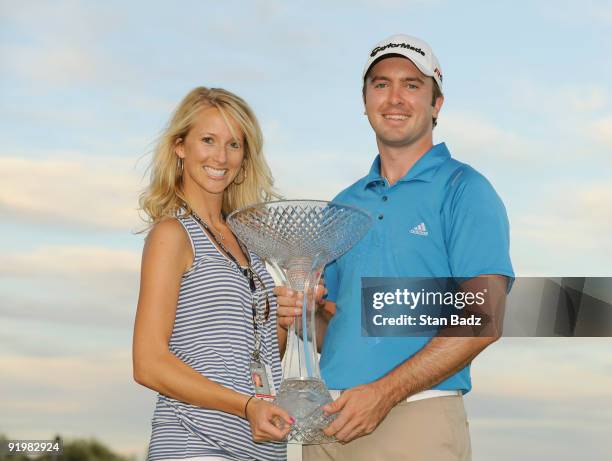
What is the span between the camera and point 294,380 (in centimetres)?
343

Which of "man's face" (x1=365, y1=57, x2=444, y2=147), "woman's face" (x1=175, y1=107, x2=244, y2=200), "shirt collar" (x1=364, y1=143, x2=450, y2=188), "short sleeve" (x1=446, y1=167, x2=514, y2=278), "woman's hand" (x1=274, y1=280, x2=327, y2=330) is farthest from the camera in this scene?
"man's face" (x1=365, y1=57, x2=444, y2=147)

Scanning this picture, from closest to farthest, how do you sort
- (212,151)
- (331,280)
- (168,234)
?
(168,234) → (212,151) → (331,280)

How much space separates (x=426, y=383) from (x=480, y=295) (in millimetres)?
429

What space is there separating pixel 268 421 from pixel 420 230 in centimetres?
111

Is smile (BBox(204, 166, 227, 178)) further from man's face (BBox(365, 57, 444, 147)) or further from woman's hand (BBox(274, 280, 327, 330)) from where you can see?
man's face (BBox(365, 57, 444, 147))

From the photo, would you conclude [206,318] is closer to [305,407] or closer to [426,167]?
[305,407]

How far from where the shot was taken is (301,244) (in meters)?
3.53

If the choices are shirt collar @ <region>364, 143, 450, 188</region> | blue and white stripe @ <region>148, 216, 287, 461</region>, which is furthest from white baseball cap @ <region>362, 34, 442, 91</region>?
blue and white stripe @ <region>148, 216, 287, 461</region>

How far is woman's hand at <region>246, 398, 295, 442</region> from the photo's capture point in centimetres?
326

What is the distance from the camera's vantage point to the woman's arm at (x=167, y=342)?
3.33 meters

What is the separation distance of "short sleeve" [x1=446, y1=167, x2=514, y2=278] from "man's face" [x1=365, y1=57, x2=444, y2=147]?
0.43 meters

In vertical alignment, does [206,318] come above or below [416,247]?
below

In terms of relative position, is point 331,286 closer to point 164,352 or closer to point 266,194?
point 266,194

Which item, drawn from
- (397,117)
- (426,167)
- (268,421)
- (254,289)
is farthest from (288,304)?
(397,117)
